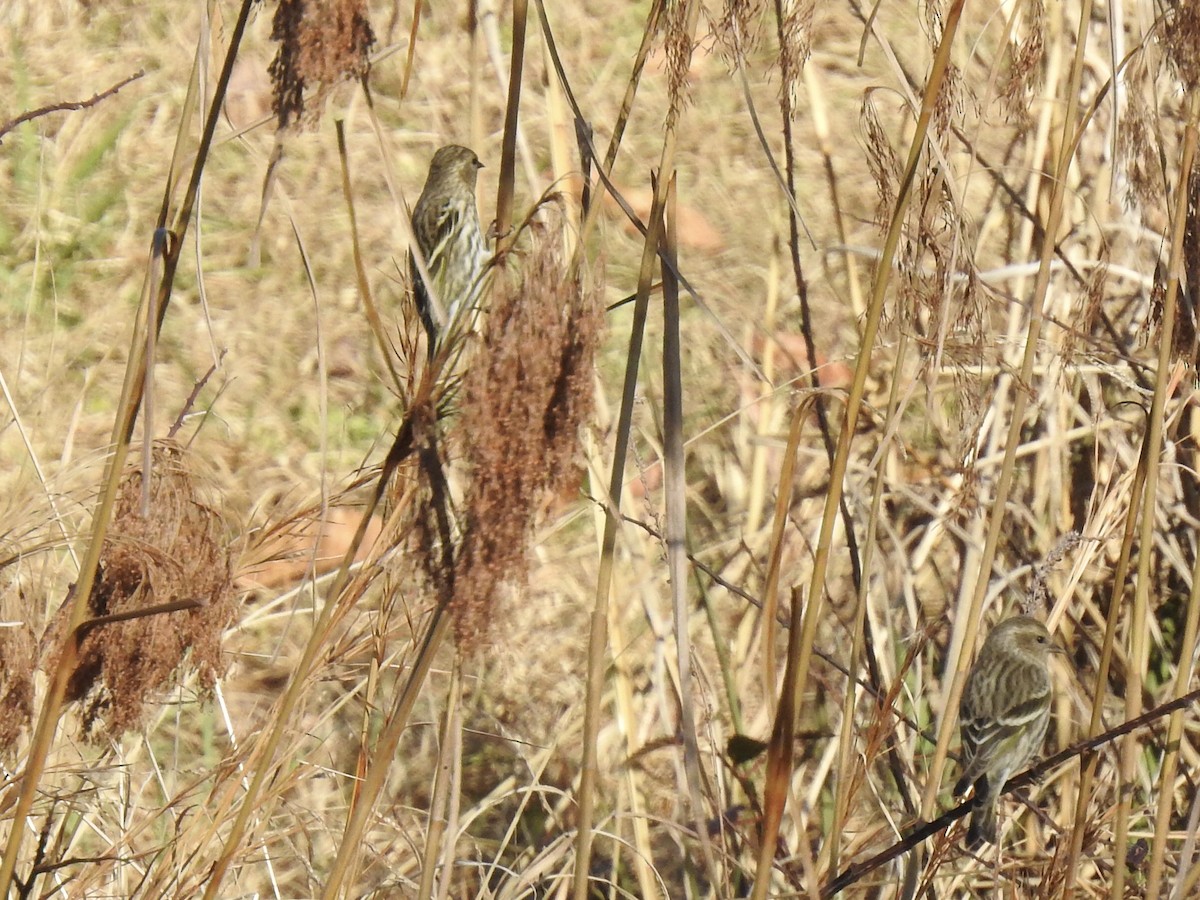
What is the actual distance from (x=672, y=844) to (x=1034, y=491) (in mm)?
1171

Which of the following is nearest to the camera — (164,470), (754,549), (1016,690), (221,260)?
(164,470)

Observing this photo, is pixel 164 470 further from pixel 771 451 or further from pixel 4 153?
pixel 4 153

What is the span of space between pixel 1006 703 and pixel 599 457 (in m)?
1.09

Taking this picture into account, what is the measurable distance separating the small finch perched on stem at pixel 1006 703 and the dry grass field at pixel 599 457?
10 cm

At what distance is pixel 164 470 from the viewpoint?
5.28 feet

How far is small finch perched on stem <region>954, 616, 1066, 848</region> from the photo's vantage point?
2.52 m

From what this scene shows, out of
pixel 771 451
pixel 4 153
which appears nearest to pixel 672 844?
pixel 771 451


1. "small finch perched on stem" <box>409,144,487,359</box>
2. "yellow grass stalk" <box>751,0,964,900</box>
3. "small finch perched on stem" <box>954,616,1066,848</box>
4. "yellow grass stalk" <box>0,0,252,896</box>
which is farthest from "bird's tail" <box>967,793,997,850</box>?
"yellow grass stalk" <box>0,0,252,896</box>

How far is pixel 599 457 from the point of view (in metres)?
2.20

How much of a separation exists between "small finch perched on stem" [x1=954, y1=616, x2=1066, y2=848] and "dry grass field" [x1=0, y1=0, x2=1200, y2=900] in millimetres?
99

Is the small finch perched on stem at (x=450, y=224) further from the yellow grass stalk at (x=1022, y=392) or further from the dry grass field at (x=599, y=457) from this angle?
the yellow grass stalk at (x=1022, y=392)

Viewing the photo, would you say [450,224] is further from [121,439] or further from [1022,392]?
[121,439]

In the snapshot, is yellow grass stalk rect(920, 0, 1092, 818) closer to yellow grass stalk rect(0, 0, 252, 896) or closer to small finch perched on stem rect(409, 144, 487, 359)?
yellow grass stalk rect(0, 0, 252, 896)

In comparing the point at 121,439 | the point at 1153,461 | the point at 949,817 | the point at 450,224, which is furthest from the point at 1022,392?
the point at 450,224
